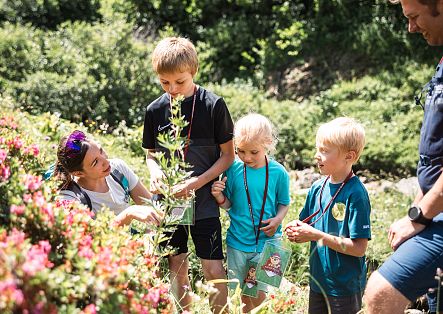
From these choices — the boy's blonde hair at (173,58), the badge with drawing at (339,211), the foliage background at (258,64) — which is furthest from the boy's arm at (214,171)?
the foliage background at (258,64)

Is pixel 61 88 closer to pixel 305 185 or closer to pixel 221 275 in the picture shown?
pixel 305 185

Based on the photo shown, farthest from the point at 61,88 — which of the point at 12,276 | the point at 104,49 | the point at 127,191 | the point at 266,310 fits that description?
the point at 12,276

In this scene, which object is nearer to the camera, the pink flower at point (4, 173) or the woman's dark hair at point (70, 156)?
the pink flower at point (4, 173)

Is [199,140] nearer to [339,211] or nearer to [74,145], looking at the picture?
[74,145]

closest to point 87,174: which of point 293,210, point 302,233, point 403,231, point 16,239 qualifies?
point 302,233

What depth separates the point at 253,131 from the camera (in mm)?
3369

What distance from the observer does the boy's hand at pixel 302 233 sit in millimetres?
3020

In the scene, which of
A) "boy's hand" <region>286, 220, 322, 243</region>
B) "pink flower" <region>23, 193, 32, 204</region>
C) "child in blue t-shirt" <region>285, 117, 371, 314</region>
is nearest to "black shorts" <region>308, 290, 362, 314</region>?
"child in blue t-shirt" <region>285, 117, 371, 314</region>

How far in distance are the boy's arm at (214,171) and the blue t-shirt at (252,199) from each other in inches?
3.2

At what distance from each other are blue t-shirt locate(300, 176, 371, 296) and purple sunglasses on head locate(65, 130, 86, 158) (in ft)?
4.32

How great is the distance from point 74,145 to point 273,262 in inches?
49.1

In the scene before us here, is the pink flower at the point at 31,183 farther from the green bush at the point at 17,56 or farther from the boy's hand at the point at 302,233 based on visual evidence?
the green bush at the point at 17,56

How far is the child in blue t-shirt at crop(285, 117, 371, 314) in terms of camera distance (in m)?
3.03

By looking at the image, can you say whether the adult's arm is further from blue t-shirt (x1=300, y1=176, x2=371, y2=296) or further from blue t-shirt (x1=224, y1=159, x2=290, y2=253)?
blue t-shirt (x1=224, y1=159, x2=290, y2=253)
